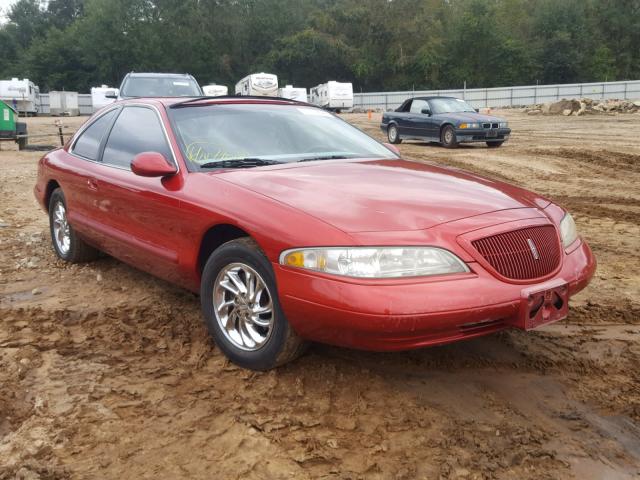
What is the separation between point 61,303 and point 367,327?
2.72 m

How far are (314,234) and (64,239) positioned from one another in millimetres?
3482

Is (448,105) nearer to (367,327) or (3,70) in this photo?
(367,327)

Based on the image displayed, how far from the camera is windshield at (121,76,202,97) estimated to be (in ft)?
46.0

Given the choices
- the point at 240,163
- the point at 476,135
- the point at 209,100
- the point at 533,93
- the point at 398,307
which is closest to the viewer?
the point at 398,307

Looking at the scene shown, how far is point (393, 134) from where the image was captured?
712 inches

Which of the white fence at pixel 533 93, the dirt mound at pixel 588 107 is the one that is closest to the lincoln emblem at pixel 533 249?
the dirt mound at pixel 588 107

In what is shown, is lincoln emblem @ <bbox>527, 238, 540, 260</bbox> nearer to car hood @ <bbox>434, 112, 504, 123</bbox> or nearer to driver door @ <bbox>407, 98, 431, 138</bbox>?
car hood @ <bbox>434, 112, 504, 123</bbox>

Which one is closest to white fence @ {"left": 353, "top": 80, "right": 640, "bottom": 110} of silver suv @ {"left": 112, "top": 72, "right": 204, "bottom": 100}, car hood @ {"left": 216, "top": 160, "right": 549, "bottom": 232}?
silver suv @ {"left": 112, "top": 72, "right": 204, "bottom": 100}

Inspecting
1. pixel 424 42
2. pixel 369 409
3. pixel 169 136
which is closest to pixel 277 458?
pixel 369 409

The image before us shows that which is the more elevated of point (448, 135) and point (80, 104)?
point (80, 104)

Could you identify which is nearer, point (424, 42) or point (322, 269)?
point (322, 269)

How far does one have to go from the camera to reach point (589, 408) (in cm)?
292

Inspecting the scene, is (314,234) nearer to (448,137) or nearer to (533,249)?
(533,249)

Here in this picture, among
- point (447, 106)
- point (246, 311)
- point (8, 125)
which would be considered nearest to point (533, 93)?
point (447, 106)
